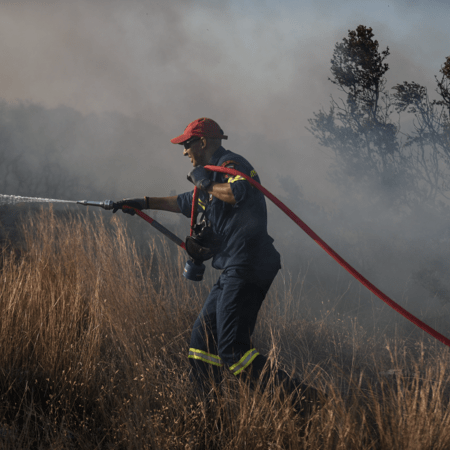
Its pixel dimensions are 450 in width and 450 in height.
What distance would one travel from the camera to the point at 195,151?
2.39 meters

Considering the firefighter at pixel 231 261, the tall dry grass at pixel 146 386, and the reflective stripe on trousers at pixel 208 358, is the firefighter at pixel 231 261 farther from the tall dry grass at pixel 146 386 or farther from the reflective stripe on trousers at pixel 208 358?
the tall dry grass at pixel 146 386

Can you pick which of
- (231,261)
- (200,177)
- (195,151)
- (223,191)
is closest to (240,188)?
(223,191)

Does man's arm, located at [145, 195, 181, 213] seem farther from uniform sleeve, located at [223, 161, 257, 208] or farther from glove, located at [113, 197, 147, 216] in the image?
uniform sleeve, located at [223, 161, 257, 208]

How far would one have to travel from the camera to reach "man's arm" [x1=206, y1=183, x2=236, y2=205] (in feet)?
6.55

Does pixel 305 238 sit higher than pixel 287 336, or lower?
higher

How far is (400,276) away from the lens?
56.1 ft

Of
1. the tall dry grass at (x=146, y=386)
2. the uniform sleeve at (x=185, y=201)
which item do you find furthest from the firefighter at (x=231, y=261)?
the uniform sleeve at (x=185, y=201)

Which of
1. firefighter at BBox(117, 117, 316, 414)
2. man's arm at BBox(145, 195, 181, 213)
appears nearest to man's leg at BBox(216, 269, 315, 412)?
firefighter at BBox(117, 117, 316, 414)

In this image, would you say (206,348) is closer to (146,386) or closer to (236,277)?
(146,386)

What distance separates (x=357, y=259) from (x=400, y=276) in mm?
2107

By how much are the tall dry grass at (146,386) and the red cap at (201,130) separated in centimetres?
139

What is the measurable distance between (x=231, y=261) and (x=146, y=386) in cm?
87

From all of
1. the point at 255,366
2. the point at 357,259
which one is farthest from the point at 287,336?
the point at 357,259

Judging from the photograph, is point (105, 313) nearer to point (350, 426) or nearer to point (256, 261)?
point (256, 261)
